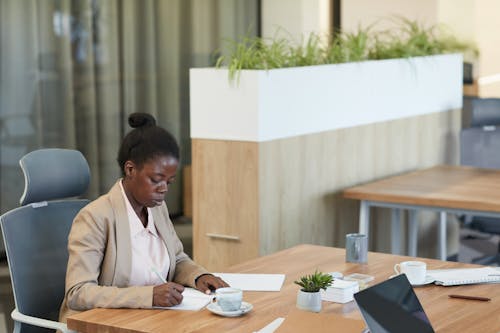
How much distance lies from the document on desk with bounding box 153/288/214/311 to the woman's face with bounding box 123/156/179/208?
31cm

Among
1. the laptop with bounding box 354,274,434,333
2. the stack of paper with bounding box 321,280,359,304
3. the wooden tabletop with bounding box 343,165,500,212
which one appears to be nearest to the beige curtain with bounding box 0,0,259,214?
the wooden tabletop with bounding box 343,165,500,212

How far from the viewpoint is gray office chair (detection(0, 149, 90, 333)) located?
3240 mm

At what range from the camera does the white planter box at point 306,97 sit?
4762mm

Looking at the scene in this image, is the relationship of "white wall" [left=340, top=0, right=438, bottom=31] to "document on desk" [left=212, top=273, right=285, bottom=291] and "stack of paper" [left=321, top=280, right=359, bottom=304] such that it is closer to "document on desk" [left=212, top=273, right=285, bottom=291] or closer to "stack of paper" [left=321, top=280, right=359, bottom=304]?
"document on desk" [left=212, top=273, right=285, bottom=291]

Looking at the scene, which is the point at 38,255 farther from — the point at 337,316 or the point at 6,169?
the point at 6,169

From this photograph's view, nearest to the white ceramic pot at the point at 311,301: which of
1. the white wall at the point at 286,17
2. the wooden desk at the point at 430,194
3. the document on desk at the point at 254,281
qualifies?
the document on desk at the point at 254,281

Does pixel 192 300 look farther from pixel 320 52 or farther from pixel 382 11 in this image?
pixel 382 11

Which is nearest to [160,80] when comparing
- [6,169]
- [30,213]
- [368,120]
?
[6,169]

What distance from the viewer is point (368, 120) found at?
572 centimetres

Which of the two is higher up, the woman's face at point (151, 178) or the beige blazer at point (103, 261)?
the woman's face at point (151, 178)

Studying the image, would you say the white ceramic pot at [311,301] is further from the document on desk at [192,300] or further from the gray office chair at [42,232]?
the gray office chair at [42,232]

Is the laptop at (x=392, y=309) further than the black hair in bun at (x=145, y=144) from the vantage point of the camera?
No

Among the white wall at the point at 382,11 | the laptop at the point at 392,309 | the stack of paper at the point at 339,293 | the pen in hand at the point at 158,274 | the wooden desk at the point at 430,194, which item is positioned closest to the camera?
the laptop at the point at 392,309

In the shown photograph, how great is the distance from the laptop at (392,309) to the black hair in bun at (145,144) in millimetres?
887
